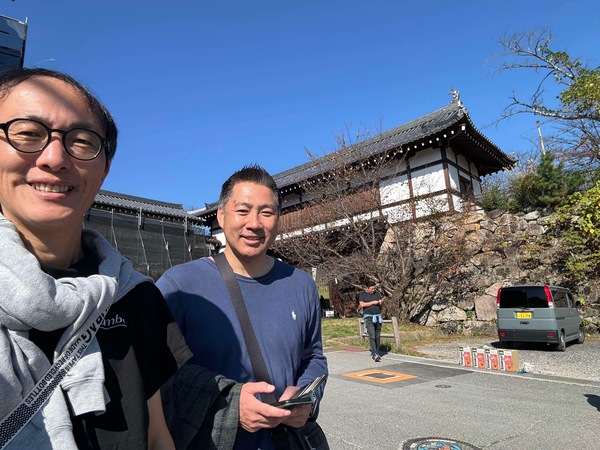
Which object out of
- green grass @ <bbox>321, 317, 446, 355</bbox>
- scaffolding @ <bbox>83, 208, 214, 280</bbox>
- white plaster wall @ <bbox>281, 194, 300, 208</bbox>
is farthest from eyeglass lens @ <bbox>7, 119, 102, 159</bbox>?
scaffolding @ <bbox>83, 208, 214, 280</bbox>

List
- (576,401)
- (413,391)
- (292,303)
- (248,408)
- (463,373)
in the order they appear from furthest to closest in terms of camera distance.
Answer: (463,373), (413,391), (576,401), (292,303), (248,408)

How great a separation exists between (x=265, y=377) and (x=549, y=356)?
10.4 metres

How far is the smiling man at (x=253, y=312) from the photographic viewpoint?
1589 mm

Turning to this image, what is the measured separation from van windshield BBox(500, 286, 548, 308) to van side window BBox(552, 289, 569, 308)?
394mm

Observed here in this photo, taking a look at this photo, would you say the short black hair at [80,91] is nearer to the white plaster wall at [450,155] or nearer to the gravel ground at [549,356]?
the gravel ground at [549,356]

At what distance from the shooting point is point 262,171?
6.91 feet

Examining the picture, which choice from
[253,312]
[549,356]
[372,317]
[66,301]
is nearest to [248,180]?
[253,312]

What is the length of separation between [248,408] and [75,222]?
922 millimetres

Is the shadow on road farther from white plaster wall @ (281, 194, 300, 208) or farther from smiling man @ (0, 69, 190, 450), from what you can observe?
white plaster wall @ (281, 194, 300, 208)

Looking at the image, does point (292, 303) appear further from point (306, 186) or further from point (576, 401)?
point (306, 186)

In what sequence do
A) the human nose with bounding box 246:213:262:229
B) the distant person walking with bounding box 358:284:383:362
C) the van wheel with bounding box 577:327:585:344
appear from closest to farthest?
the human nose with bounding box 246:213:262:229
the distant person walking with bounding box 358:284:383:362
the van wheel with bounding box 577:327:585:344

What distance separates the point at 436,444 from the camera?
396 centimetres

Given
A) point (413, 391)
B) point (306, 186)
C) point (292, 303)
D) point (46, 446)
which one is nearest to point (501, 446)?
point (413, 391)

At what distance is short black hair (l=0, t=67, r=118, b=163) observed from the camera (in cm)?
108
